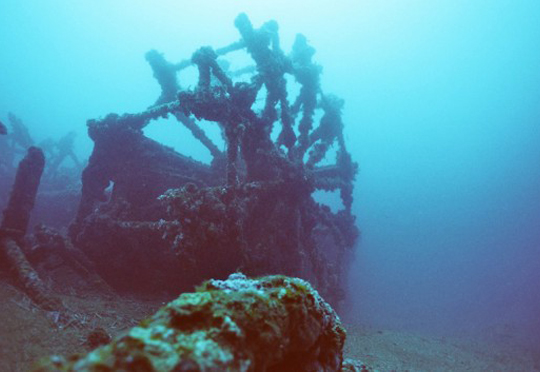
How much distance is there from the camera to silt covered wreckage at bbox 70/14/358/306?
21.2ft

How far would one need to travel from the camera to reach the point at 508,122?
4237 inches

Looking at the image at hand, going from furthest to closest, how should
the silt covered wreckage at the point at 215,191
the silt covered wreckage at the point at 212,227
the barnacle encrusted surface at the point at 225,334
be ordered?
1. the silt covered wreckage at the point at 215,191
2. the silt covered wreckage at the point at 212,227
3. the barnacle encrusted surface at the point at 225,334

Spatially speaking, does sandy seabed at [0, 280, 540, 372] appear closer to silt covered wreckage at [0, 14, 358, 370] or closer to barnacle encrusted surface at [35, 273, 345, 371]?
silt covered wreckage at [0, 14, 358, 370]

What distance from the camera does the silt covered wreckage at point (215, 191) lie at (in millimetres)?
6461

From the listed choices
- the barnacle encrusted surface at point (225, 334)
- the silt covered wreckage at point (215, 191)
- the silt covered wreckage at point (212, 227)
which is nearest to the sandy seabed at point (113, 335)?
the silt covered wreckage at point (212, 227)

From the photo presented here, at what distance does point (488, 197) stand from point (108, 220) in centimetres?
8064

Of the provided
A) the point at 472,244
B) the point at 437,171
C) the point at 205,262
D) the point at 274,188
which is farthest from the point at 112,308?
the point at 437,171

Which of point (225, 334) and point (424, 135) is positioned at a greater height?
point (424, 135)

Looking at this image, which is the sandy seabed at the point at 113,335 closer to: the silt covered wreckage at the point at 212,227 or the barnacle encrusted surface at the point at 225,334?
the silt covered wreckage at the point at 212,227

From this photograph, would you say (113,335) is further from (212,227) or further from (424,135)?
(424,135)

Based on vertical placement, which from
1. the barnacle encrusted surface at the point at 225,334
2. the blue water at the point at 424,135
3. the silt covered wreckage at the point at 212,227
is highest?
the blue water at the point at 424,135

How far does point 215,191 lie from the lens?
6.52m

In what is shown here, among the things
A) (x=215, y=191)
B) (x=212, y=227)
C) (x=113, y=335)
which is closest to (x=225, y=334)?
(x=113, y=335)

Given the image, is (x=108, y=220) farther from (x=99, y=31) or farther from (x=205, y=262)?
(x=99, y=31)
